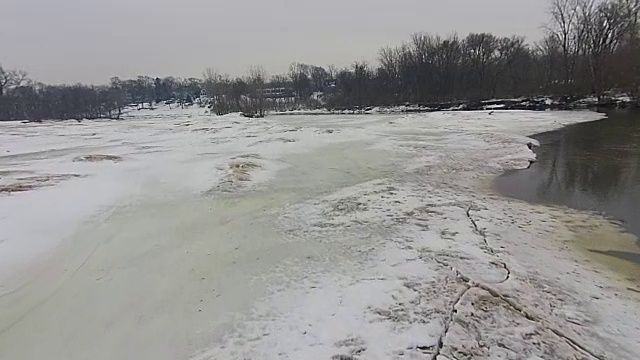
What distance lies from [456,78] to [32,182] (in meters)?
70.5

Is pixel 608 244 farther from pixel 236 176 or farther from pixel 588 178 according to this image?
pixel 236 176

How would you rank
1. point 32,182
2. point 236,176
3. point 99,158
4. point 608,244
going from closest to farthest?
point 608,244
point 32,182
point 236,176
point 99,158

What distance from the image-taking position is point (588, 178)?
448 inches

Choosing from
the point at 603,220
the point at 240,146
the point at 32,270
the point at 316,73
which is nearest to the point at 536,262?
the point at 603,220

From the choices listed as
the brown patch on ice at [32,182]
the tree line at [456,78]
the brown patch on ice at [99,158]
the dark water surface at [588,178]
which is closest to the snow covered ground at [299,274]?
the brown patch on ice at [32,182]

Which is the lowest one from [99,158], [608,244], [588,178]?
[608,244]

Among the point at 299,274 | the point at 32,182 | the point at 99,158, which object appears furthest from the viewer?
the point at 99,158

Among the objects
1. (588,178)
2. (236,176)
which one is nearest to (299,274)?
(236,176)

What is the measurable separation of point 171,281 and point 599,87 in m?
49.1

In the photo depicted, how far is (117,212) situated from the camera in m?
8.73

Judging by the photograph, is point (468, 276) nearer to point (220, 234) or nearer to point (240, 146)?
point (220, 234)

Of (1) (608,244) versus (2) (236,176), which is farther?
(2) (236,176)

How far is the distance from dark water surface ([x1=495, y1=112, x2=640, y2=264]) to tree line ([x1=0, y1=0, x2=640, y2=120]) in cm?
2842

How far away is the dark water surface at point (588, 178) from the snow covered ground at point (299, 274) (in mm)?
Answer: 735
